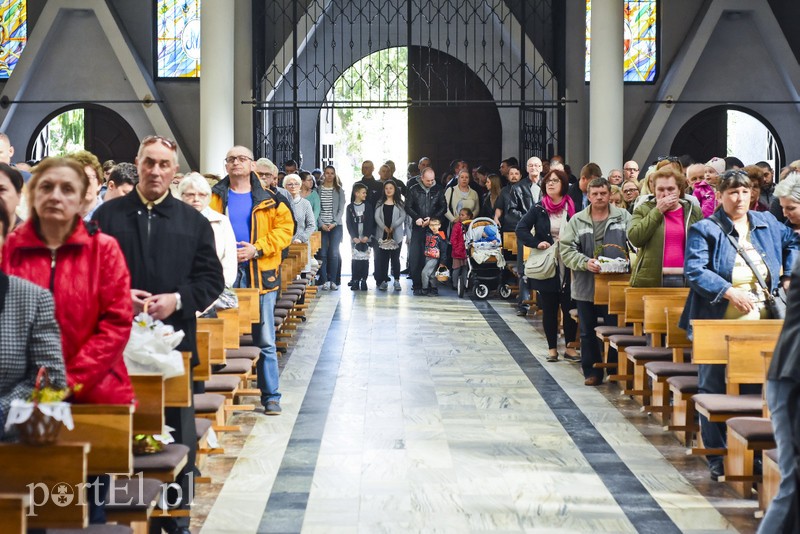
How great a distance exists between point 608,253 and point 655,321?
181cm

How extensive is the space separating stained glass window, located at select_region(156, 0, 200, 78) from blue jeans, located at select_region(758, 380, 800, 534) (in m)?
17.6

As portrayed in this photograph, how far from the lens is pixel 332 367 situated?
Result: 981 cm

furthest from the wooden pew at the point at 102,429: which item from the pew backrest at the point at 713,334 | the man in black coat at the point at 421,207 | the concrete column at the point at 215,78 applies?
the concrete column at the point at 215,78

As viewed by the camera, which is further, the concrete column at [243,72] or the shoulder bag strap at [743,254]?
the concrete column at [243,72]

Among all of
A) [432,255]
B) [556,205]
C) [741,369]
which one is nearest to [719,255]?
[741,369]

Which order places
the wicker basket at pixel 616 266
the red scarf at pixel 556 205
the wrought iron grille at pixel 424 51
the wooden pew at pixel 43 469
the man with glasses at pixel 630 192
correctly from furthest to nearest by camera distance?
the wrought iron grille at pixel 424 51 < the man with glasses at pixel 630 192 < the red scarf at pixel 556 205 < the wicker basket at pixel 616 266 < the wooden pew at pixel 43 469

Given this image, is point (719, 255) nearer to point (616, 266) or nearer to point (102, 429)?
point (616, 266)

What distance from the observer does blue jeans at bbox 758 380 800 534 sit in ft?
11.1

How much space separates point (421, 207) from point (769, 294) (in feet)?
33.1

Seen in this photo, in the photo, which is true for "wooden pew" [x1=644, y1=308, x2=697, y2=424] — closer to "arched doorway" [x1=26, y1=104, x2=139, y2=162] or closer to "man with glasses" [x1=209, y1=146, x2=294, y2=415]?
"man with glasses" [x1=209, y1=146, x2=294, y2=415]

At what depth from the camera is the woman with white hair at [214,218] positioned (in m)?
6.61

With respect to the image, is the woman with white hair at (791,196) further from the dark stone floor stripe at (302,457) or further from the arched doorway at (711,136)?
the arched doorway at (711,136)

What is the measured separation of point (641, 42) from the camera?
794 inches

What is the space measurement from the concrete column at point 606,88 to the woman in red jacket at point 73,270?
43.6 ft
